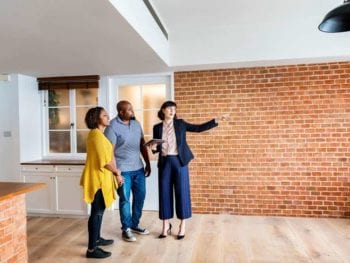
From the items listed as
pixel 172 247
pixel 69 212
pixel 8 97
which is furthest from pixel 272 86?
pixel 8 97

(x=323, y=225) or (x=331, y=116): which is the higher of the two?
(x=331, y=116)

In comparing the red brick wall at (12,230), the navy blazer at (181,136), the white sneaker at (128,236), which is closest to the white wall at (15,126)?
the white sneaker at (128,236)

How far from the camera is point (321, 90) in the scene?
12.3 ft

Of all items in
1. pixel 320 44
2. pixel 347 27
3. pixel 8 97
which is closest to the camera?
pixel 347 27

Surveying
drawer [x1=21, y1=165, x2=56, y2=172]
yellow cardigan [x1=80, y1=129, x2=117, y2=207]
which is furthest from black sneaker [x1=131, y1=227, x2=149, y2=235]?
drawer [x1=21, y1=165, x2=56, y2=172]

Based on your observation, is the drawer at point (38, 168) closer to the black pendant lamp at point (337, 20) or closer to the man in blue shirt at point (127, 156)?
the man in blue shirt at point (127, 156)

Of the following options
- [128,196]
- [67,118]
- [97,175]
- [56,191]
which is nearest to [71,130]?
[67,118]

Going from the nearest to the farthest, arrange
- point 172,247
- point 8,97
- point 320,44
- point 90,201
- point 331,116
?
point 90,201
point 172,247
point 320,44
point 331,116
point 8,97

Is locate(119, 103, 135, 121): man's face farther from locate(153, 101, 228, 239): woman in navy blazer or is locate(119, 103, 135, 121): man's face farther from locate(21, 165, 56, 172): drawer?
locate(21, 165, 56, 172): drawer

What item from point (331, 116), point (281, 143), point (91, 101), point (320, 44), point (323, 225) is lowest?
point (323, 225)

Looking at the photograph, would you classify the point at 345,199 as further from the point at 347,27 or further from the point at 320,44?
the point at 347,27

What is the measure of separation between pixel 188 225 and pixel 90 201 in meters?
1.46

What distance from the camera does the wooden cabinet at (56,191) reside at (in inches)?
155

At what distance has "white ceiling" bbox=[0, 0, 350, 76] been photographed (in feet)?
7.67
